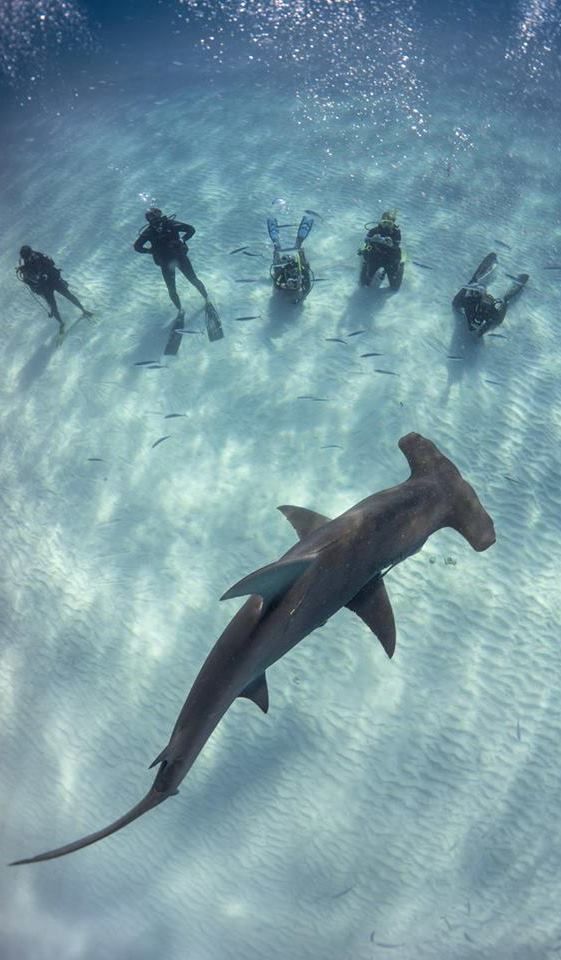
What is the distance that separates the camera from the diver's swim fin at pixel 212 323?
36.8ft

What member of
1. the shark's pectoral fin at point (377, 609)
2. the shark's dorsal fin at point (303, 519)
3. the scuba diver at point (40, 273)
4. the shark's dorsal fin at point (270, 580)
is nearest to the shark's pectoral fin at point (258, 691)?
the shark's dorsal fin at point (270, 580)

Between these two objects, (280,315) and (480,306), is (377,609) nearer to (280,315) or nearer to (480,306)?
(480,306)

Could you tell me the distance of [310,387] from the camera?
10.0 metres

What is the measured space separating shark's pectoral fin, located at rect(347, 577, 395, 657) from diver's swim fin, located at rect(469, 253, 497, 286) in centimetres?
869

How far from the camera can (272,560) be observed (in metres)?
8.13

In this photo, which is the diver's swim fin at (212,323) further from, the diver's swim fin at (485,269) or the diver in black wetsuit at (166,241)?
the diver's swim fin at (485,269)

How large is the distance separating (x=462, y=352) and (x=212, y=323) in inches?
206

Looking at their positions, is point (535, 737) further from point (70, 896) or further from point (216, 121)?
point (216, 121)

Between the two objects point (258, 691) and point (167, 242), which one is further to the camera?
point (167, 242)

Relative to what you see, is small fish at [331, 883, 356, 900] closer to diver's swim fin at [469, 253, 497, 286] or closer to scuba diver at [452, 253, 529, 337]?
scuba diver at [452, 253, 529, 337]

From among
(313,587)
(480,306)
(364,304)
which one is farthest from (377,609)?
(364,304)

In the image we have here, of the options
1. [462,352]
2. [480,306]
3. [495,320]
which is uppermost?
[480,306]

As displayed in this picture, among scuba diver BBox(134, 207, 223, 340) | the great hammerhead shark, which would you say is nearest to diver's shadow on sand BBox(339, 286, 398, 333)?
scuba diver BBox(134, 207, 223, 340)

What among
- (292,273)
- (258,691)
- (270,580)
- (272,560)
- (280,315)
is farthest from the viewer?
(280,315)
